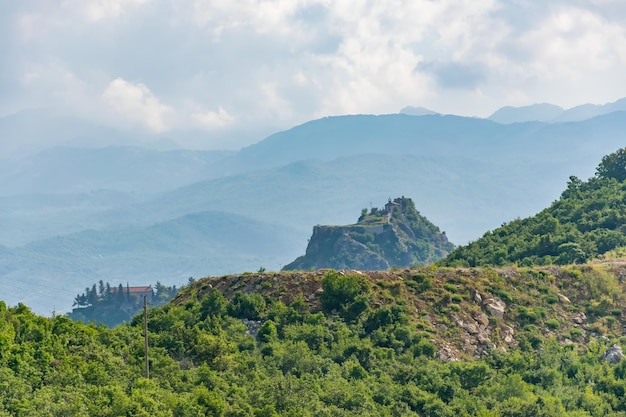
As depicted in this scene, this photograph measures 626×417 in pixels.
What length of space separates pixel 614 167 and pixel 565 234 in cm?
2013

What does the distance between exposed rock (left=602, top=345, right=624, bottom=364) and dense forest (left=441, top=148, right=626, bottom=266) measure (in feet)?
48.7

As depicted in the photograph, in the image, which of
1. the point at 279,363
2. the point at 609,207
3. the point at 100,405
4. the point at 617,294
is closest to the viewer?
the point at 100,405

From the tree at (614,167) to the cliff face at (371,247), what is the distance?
89286 mm

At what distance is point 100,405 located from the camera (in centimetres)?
3681

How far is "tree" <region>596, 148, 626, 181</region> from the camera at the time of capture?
302ft

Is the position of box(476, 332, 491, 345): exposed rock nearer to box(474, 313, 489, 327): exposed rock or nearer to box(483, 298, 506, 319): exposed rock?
box(474, 313, 489, 327): exposed rock

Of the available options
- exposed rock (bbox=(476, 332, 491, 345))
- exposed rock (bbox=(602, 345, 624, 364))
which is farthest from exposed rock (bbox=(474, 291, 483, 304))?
exposed rock (bbox=(602, 345, 624, 364))

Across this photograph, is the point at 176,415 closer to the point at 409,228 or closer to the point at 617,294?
the point at 617,294

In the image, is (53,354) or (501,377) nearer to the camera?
(53,354)

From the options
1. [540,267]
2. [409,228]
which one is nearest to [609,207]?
[540,267]

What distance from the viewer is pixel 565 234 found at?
75188 mm

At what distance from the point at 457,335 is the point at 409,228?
5690 inches

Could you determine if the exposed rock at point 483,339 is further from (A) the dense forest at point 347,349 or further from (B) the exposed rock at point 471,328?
(B) the exposed rock at point 471,328

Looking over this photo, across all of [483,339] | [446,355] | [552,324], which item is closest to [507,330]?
[483,339]
